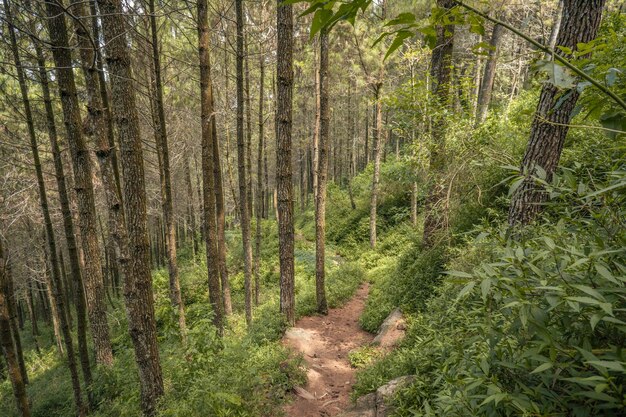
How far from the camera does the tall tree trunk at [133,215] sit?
12.0ft

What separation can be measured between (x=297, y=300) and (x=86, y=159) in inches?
243

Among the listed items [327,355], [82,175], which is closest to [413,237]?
[327,355]

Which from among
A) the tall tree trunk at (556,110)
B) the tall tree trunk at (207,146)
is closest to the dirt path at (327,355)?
the tall tree trunk at (207,146)

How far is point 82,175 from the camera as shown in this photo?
251 inches

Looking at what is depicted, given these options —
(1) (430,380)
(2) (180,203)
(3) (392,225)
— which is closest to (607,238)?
(1) (430,380)

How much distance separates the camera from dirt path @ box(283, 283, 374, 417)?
17.4 ft

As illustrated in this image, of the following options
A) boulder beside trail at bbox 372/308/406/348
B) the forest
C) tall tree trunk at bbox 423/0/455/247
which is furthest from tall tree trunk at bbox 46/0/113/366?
boulder beside trail at bbox 372/308/406/348

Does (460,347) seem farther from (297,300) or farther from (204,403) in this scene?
(297,300)

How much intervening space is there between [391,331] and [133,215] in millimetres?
5421

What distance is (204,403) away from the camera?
4.39 m

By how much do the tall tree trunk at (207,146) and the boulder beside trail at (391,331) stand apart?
3.47 meters

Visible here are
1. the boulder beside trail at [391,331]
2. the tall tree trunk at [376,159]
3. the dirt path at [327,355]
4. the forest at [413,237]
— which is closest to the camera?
the forest at [413,237]

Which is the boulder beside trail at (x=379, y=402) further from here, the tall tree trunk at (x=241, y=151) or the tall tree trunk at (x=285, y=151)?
the tall tree trunk at (x=241, y=151)

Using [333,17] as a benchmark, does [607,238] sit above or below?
below
